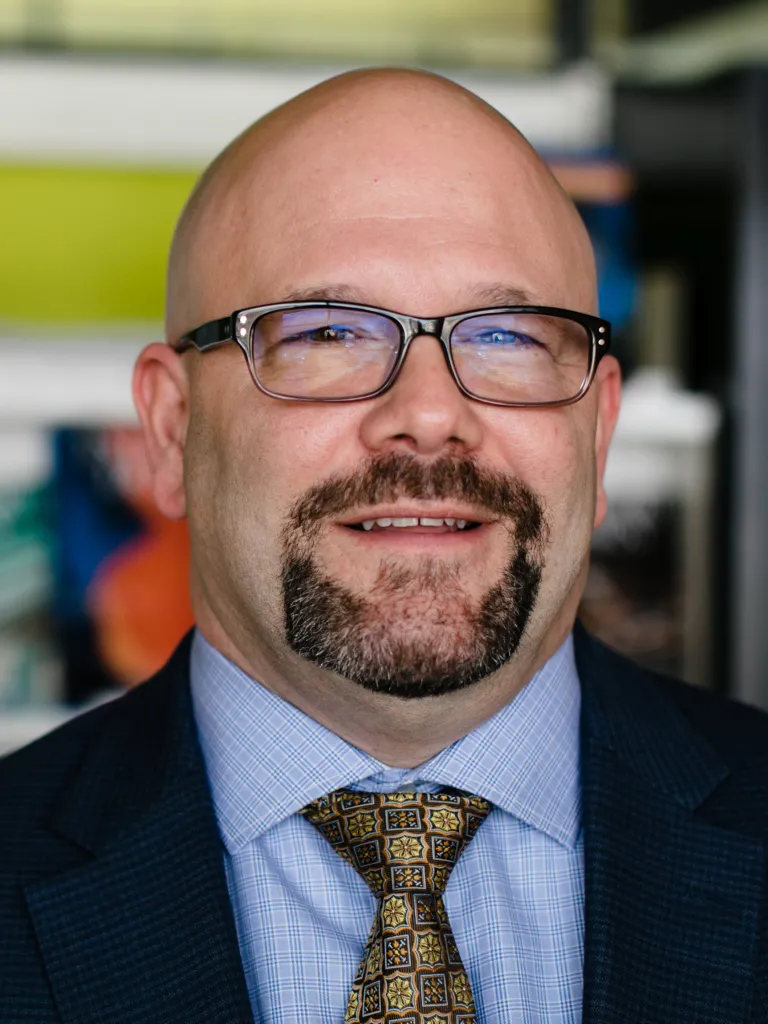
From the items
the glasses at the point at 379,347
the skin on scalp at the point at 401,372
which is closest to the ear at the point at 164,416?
the skin on scalp at the point at 401,372

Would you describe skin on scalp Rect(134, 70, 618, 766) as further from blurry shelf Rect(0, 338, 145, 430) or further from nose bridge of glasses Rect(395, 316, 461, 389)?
blurry shelf Rect(0, 338, 145, 430)

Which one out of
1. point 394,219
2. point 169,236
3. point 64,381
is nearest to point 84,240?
point 169,236

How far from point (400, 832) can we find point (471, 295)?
23.3 inches

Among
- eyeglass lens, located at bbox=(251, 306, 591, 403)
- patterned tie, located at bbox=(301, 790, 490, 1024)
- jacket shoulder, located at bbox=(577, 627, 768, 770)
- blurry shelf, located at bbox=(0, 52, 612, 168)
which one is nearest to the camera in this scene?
patterned tie, located at bbox=(301, 790, 490, 1024)

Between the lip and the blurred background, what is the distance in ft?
5.46

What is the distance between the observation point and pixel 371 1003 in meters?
1.36

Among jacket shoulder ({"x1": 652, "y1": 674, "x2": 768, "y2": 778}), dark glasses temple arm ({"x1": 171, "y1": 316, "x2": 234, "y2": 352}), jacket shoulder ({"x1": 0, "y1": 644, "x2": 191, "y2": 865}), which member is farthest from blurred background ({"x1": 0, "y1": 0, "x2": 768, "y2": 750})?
dark glasses temple arm ({"x1": 171, "y1": 316, "x2": 234, "y2": 352})

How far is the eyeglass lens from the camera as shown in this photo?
146 cm

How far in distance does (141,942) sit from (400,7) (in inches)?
92.8

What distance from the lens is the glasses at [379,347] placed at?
1.45 metres

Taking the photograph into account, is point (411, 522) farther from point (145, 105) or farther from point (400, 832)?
point (145, 105)

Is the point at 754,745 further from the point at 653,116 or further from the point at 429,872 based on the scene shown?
the point at 653,116

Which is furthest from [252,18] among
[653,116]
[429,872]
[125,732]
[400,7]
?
[429,872]

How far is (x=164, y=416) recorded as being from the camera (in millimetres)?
1712
